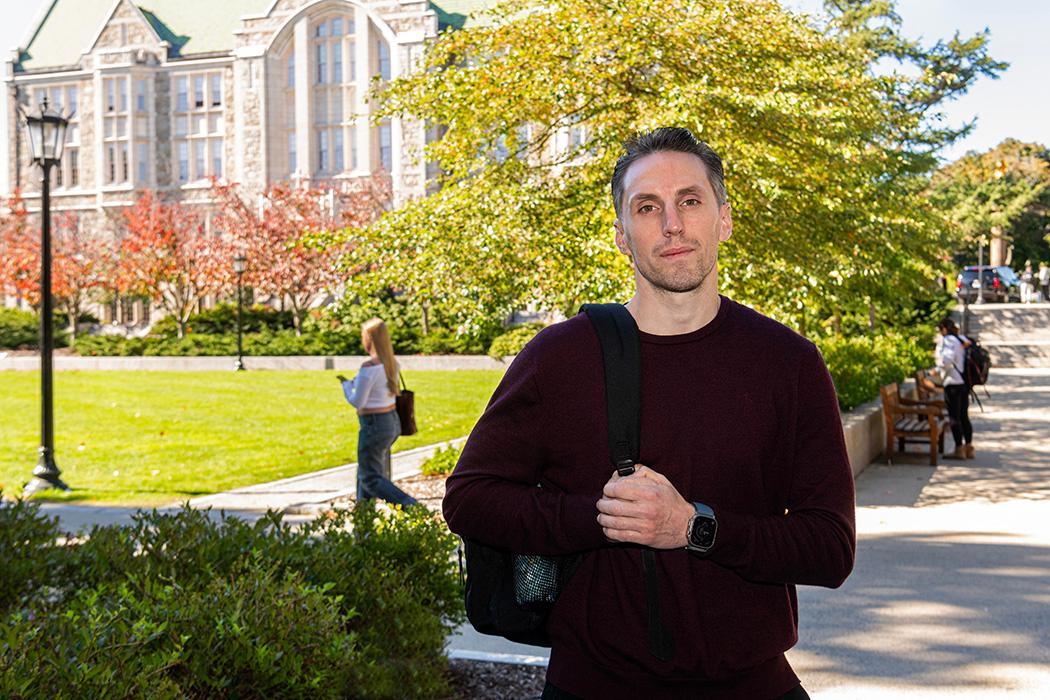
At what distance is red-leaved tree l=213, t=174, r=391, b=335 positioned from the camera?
146 feet

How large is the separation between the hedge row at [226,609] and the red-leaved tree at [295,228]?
35396 millimetres

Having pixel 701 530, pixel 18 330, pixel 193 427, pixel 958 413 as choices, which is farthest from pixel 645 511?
pixel 18 330

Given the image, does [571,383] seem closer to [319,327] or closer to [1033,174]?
[319,327]

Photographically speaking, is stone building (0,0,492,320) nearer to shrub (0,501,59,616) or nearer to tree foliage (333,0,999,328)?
tree foliage (333,0,999,328)

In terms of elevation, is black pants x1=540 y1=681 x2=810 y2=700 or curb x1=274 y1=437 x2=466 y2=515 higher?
black pants x1=540 y1=681 x2=810 y2=700

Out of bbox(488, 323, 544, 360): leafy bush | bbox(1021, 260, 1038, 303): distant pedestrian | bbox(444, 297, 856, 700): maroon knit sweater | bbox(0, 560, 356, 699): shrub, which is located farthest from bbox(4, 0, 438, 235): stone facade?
bbox(444, 297, 856, 700): maroon knit sweater

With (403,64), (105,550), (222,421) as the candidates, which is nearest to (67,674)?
(105,550)

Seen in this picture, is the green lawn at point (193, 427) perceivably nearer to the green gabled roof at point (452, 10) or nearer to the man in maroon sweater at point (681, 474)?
the man in maroon sweater at point (681, 474)

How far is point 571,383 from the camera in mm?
2328

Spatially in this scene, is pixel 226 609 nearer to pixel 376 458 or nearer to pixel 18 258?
pixel 376 458

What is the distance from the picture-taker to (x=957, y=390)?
14.6 meters

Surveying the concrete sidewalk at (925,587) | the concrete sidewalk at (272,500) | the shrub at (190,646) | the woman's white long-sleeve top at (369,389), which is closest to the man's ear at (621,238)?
the shrub at (190,646)

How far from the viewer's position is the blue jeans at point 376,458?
32.1ft

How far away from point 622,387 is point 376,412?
7.76 m
